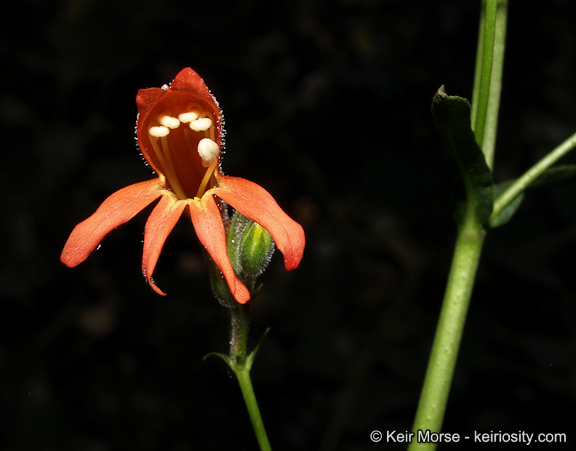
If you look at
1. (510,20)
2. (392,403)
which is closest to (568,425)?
(392,403)

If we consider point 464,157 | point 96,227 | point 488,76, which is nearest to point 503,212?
point 464,157

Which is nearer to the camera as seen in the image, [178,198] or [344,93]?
[178,198]

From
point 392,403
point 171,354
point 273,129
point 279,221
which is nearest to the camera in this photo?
point 279,221

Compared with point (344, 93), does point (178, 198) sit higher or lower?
lower

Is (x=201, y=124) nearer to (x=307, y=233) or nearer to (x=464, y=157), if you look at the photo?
(x=464, y=157)

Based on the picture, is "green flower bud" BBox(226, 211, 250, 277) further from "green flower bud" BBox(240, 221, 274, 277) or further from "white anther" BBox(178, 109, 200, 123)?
"white anther" BBox(178, 109, 200, 123)

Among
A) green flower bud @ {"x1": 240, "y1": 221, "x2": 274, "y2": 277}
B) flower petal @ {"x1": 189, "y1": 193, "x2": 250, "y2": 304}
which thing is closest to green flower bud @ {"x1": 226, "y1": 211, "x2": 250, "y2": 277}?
green flower bud @ {"x1": 240, "y1": 221, "x2": 274, "y2": 277}

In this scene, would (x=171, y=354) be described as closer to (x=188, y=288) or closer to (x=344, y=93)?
(x=188, y=288)
